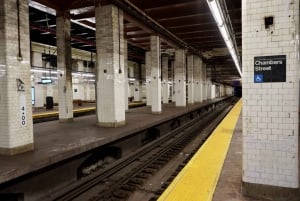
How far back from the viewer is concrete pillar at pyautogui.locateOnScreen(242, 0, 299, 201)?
9.21ft

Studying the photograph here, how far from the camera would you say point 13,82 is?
4.73 m

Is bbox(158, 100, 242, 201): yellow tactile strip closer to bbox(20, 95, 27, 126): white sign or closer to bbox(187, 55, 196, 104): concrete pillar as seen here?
bbox(20, 95, 27, 126): white sign

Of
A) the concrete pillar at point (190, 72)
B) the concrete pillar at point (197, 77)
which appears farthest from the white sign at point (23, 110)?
the concrete pillar at point (197, 77)

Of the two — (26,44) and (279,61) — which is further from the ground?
(26,44)

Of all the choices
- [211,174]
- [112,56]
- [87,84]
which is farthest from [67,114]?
[87,84]

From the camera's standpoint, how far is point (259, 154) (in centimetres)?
297

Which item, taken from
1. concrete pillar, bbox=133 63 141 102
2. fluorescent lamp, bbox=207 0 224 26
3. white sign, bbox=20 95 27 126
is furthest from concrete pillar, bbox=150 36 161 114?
concrete pillar, bbox=133 63 141 102

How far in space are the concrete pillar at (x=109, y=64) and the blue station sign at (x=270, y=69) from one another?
532cm

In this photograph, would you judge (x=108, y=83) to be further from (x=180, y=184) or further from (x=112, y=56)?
(x=180, y=184)

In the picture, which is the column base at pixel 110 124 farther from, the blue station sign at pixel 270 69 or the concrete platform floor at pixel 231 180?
the blue station sign at pixel 270 69

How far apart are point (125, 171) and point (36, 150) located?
88.3 inches

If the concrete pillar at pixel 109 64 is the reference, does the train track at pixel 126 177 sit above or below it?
below

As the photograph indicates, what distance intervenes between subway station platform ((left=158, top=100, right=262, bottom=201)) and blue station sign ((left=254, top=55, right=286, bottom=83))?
140 centimetres

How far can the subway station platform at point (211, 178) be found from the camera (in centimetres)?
297
